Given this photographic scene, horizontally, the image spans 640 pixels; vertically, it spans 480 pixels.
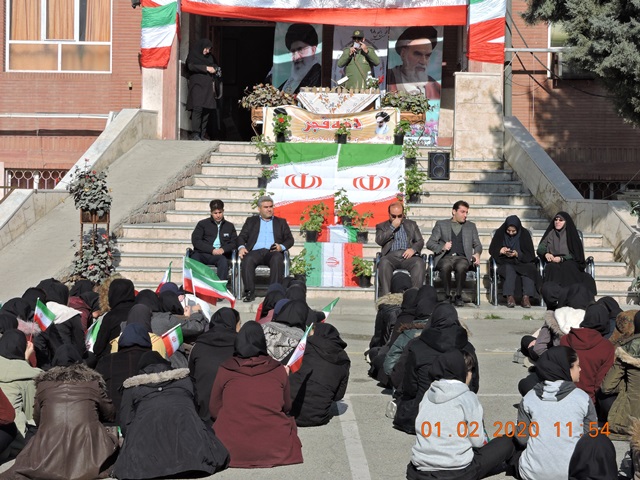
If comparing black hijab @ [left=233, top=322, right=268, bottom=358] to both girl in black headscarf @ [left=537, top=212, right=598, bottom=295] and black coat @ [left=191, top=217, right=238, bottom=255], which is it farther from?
girl in black headscarf @ [left=537, top=212, right=598, bottom=295]

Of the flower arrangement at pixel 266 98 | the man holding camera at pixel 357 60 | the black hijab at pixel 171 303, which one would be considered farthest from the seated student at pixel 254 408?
the man holding camera at pixel 357 60

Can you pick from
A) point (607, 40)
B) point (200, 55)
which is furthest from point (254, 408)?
point (200, 55)

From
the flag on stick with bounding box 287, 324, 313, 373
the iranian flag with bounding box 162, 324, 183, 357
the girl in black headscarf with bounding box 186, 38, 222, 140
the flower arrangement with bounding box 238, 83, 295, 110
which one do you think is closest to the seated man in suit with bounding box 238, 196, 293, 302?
the flower arrangement with bounding box 238, 83, 295, 110

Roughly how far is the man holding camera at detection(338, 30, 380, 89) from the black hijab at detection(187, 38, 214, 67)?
2537mm

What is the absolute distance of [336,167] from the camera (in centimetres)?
1805

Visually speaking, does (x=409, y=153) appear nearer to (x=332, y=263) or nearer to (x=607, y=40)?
(x=332, y=263)

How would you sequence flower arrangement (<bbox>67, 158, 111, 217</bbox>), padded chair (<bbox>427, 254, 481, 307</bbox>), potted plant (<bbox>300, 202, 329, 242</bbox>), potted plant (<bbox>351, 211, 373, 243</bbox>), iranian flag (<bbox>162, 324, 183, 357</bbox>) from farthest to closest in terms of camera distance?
1. potted plant (<bbox>351, 211, 373, 243</bbox>)
2. potted plant (<bbox>300, 202, 329, 242</bbox>)
3. flower arrangement (<bbox>67, 158, 111, 217</bbox>)
4. padded chair (<bbox>427, 254, 481, 307</bbox>)
5. iranian flag (<bbox>162, 324, 183, 357</bbox>)

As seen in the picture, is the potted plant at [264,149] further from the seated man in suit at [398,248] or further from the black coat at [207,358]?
the black coat at [207,358]

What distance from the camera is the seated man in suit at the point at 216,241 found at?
15398 mm

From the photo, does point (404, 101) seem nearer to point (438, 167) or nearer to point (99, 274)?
point (438, 167)

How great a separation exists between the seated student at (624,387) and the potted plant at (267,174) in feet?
32.1

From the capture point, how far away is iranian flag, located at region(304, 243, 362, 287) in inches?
637

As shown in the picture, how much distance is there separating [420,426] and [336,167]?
10535mm

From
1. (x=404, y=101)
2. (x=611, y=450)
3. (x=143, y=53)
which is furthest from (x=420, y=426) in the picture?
(x=143, y=53)
